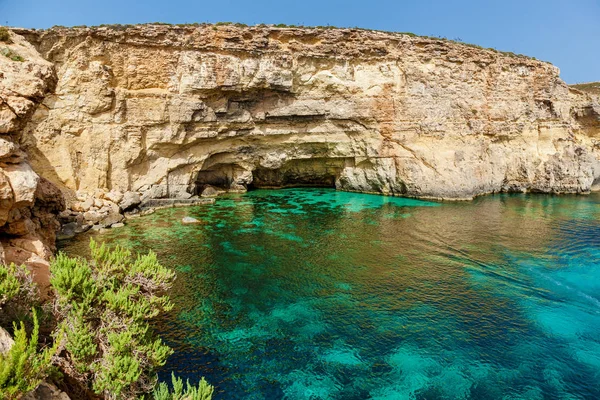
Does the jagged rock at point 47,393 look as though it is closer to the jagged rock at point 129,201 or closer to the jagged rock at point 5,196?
the jagged rock at point 5,196

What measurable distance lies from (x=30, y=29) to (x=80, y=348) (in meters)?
26.8

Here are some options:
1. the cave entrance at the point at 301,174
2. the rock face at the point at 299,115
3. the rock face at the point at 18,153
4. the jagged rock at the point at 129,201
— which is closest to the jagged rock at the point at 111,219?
the jagged rock at the point at 129,201

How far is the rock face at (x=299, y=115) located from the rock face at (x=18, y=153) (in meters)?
15.4

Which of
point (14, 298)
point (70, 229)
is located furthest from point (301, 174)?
point (14, 298)

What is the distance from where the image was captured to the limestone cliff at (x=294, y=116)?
2531 cm

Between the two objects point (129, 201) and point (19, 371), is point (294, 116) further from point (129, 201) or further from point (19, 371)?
point (19, 371)

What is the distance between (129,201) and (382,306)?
20.4 meters

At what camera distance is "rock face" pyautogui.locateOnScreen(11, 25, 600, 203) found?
83.7 ft

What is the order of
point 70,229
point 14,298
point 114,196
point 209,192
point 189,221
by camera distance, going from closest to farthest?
1. point 14,298
2. point 70,229
3. point 189,221
4. point 114,196
5. point 209,192

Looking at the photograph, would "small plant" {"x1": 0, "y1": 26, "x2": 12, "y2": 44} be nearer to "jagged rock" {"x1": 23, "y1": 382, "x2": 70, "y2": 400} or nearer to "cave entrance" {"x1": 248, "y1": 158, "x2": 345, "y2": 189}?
"jagged rock" {"x1": 23, "y1": 382, "x2": 70, "y2": 400}

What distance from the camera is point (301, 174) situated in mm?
38562

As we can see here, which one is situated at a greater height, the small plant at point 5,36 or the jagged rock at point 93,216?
the small plant at point 5,36

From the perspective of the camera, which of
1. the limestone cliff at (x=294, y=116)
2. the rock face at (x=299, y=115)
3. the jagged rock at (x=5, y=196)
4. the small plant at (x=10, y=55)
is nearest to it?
the jagged rock at (x=5, y=196)

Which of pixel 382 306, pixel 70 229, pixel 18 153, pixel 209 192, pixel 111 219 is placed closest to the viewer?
pixel 18 153
